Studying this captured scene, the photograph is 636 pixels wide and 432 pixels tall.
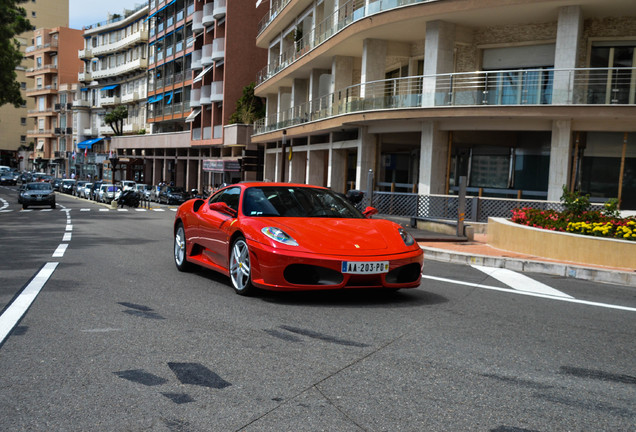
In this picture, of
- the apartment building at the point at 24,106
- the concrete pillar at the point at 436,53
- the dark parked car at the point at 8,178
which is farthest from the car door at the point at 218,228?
the apartment building at the point at 24,106

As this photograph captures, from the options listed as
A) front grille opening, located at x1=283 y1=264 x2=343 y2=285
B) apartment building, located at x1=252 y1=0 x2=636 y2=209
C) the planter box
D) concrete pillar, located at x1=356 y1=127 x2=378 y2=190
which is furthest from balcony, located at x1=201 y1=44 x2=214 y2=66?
front grille opening, located at x1=283 y1=264 x2=343 y2=285

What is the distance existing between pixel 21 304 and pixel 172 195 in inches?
1669

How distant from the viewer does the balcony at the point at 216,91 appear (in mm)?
52344

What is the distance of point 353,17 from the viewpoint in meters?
26.2

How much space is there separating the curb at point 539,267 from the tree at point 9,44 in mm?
26690

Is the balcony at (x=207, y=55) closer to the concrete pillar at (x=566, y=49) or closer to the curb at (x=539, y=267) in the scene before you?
the concrete pillar at (x=566, y=49)

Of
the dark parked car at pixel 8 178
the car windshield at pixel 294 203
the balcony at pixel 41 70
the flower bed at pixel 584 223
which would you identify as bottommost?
the dark parked car at pixel 8 178

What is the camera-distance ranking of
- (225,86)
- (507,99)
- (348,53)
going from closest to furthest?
(507,99) < (348,53) < (225,86)

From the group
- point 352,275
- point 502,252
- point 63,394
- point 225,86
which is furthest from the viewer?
point 225,86

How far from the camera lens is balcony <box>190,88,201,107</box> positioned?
5709cm

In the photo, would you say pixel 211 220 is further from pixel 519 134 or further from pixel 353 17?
pixel 353 17

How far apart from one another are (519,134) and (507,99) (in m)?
2.88

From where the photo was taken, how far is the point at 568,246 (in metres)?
11.6

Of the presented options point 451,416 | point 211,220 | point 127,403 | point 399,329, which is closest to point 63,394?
point 127,403
